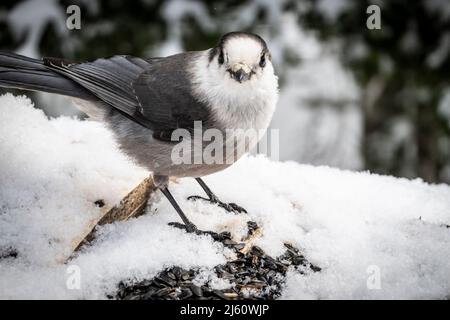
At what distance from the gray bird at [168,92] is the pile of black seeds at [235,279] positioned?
0.33 m

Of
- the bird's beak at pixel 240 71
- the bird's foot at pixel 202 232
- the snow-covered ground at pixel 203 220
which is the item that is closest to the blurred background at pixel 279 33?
the snow-covered ground at pixel 203 220

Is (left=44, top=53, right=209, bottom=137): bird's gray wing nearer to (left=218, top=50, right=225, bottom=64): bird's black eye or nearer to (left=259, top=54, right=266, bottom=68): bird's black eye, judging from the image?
(left=218, top=50, right=225, bottom=64): bird's black eye

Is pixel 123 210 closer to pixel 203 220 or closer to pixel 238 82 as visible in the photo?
pixel 203 220

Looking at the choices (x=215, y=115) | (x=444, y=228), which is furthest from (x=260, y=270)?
(x=444, y=228)

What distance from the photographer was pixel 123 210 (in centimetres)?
315

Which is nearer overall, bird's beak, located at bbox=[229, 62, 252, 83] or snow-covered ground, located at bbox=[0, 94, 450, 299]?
snow-covered ground, located at bbox=[0, 94, 450, 299]

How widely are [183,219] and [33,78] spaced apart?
1180mm

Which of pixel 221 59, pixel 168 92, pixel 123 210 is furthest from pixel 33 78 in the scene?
pixel 221 59

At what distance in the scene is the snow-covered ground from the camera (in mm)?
2697

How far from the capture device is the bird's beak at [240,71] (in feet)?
9.82

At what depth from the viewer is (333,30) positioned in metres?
4.88

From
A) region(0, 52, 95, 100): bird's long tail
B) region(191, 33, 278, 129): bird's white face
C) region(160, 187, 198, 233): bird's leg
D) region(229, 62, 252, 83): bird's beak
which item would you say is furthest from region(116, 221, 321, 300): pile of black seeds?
region(0, 52, 95, 100): bird's long tail

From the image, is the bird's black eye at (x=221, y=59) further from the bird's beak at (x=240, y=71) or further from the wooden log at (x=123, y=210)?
the wooden log at (x=123, y=210)

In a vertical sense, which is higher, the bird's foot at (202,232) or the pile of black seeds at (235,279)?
the bird's foot at (202,232)
